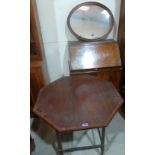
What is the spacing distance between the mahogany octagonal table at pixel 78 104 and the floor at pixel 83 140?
334mm

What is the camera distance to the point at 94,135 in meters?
1.69

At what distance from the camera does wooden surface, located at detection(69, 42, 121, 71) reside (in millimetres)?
1553

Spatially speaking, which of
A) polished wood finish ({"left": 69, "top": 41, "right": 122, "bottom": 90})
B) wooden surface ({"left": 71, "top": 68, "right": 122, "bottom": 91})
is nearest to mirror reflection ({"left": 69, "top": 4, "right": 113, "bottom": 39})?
polished wood finish ({"left": 69, "top": 41, "right": 122, "bottom": 90})

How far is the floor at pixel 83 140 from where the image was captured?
1547mm

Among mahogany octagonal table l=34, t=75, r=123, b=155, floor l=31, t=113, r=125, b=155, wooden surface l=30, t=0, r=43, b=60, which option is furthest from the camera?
floor l=31, t=113, r=125, b=155

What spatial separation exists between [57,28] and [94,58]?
471 mm

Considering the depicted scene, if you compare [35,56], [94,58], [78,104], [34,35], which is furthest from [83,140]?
[34,35]

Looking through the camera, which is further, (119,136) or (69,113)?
(119,136)

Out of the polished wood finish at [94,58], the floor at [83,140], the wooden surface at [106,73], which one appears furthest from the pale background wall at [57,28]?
the floor at [83,140]

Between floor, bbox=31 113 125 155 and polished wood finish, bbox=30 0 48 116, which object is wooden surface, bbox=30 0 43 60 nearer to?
polished wood finish, bbox=30 0 48 116

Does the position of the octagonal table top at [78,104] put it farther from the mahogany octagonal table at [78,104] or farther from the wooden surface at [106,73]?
the wooden surface at [106,73]
